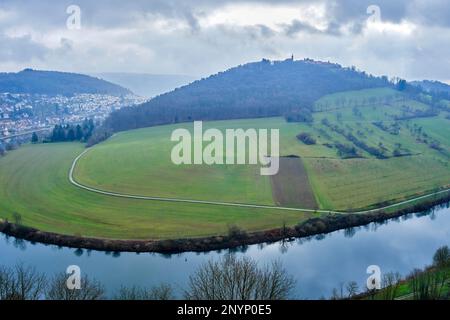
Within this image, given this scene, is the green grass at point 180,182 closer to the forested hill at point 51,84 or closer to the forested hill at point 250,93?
the forested hill at point 250,93

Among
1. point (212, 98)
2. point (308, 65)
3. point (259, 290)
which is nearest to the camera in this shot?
point (259, 290)

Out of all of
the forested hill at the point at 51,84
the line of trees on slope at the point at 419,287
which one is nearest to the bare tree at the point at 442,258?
the line of trees on slope at the point at 419,287

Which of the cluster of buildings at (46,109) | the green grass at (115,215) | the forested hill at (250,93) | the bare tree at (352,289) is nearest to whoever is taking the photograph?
the bare tree at (352,289)

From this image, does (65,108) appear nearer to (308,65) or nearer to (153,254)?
(308,65)

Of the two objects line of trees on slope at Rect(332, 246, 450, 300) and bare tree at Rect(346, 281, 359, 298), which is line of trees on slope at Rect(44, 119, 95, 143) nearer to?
bare tree at Rect(346, 281, 359, 298)

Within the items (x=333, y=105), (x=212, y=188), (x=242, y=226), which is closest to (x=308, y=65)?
(x=333, y=105)

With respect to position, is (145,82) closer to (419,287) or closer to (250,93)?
(250,93)

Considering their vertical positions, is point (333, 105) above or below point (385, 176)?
above

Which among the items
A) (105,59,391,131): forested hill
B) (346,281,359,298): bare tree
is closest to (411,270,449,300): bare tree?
(346,281,359,298): bare tree
